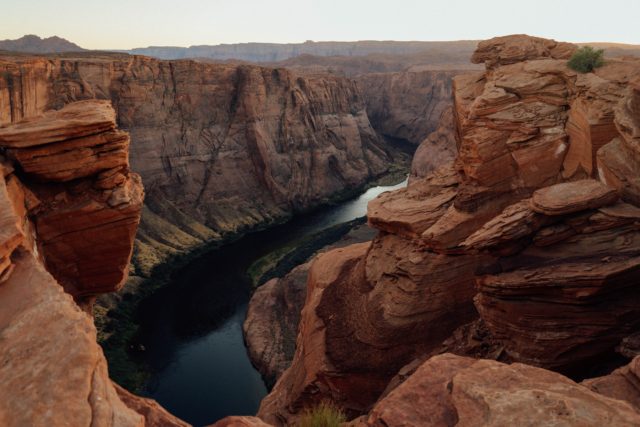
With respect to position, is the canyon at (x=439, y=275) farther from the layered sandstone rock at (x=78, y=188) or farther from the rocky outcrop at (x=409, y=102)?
the rocky outcrop at (x=409, y=102)

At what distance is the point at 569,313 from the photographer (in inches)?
660

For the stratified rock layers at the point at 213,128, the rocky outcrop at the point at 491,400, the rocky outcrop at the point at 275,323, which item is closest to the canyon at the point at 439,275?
the rocky outcrop at the point at 491,400

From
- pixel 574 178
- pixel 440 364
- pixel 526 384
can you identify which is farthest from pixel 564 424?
pixel 574 178

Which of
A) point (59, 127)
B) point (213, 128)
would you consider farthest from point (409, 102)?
point (59, 127)

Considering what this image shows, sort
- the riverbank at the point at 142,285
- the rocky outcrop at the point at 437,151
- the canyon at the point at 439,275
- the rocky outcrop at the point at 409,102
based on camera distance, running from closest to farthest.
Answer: the canyon at the point at 439,275 → the riverbank at the point at 142,285 → the rocky outcrop at the point at 437,151 → the rocky outcrop at the point at 409,102

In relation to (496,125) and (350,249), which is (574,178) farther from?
(350,249)

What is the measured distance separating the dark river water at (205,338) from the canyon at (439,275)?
9.75 ft

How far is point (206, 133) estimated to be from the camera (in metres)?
79.8

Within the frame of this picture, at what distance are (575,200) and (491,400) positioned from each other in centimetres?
1058

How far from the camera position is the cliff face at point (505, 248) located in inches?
658

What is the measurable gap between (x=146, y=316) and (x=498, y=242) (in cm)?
4046

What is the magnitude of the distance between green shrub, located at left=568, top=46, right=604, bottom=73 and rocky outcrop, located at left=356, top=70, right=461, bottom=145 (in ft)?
355

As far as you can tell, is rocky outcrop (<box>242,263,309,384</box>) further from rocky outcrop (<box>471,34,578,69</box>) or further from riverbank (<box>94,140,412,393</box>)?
rocky outcrop (<box>471,34,578,69</box>)

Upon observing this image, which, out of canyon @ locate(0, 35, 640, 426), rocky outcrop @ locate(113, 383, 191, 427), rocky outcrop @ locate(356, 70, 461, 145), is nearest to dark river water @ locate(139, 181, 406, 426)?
canyon @ locate(0, 35, 640, 426)
